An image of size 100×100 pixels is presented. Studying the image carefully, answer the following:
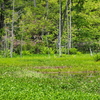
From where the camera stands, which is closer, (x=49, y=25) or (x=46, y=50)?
(x=46, y=50)

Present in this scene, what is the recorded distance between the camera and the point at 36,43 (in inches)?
2576

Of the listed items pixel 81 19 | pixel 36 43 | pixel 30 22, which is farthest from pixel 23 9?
pixel 81 19

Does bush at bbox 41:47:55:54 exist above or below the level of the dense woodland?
below

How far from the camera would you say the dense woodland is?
63062 mm

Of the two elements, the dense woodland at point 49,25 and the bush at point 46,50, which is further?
the dense woodland at point 49,25

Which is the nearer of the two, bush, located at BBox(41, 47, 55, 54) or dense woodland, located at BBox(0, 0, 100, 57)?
bush, located at BBox(41, 47, 55, 54)

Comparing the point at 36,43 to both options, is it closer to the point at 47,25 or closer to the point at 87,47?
the point at 47,25

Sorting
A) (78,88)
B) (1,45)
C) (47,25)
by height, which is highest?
(47,25)

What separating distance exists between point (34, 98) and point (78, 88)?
18.4 ft

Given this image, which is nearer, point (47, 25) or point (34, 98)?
point (34, 98)

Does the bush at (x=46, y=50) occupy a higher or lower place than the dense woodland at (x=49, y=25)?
lower

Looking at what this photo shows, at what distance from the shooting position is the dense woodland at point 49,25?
6306cm

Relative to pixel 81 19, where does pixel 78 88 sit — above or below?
below

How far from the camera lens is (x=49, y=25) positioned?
67.1 m
